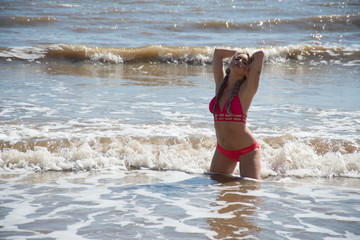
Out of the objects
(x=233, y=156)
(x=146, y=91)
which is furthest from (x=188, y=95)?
(x=233, y=156)

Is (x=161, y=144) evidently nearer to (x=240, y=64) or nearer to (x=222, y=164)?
(x=222, y=164)

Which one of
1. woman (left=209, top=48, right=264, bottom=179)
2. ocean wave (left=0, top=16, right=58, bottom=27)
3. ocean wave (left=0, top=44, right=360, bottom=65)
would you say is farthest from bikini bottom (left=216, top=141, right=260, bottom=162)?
ocean wave (left=0, top=16, right=58, bottom=27)

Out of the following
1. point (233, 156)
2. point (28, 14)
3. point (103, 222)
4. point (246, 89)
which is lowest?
point (103, 222)

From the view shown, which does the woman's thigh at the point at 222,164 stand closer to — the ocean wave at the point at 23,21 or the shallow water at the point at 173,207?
the shallow water at the point at 173,207

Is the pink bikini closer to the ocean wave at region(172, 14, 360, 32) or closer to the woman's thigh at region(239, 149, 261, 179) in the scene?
the woman's thigh at region(239, 149, 261, 179)

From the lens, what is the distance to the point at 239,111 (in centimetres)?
499

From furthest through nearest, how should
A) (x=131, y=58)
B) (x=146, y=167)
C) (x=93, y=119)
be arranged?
(x=131, y=58) → (x=93, y=119) → (x=146, y=167)

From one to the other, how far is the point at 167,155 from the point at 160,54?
9.88 metres

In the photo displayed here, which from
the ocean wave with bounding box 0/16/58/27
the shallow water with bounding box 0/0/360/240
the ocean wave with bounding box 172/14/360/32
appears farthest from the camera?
the ocean wave with bounding box 172/14/360/32

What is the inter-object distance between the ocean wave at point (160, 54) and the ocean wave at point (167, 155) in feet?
28.8

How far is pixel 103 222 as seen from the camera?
12.9 feet

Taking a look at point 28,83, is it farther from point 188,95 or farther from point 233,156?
point 233,156

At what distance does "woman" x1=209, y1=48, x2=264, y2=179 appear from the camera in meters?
4.98

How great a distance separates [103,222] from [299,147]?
3.58 metres
